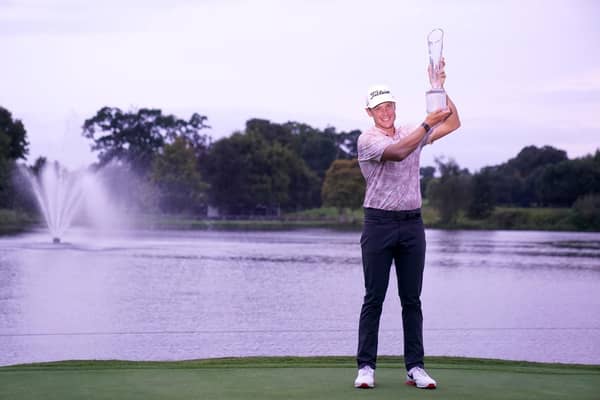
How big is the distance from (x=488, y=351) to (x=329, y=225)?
3367 inches

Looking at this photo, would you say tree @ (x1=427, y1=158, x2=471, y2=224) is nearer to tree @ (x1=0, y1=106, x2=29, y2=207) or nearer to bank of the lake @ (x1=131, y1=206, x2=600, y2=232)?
bank of the lake @ (x1=131, y1=206, x2=600, y2=232)

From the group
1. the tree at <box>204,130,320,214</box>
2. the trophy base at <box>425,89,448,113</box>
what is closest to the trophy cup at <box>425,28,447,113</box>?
the trophy base at <box>425,89,448,113</box>

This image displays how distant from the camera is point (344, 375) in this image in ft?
23.6

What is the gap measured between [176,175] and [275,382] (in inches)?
3431

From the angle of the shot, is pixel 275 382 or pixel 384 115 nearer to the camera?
pixel 275 382

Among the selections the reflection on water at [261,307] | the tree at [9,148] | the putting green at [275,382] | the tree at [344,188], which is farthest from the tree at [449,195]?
the putting green at [275,382]

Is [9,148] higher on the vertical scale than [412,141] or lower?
A: higher

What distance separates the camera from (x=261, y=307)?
19.1 m

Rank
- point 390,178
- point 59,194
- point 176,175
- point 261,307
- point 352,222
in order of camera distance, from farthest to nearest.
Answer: point 352,222 < point 176,175 < point 59,194 < point 261,307 < point 390,178

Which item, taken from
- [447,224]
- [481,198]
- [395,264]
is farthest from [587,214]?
[395,264]

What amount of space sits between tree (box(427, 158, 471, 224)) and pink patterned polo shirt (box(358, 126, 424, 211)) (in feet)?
294

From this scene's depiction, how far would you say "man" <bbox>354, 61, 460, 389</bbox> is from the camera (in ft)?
22.0

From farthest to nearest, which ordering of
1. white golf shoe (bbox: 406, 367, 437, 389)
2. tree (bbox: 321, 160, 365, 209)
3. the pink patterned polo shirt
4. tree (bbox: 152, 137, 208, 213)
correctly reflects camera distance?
tree (bbox: 321, 160, 365, 209)
tree (bbox: 152, 137, 208, 213)
the pink patterned polo shirt
white golf shoe (bbox: 406, 367, 437, 389)

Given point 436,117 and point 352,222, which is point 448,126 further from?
point 352,222
